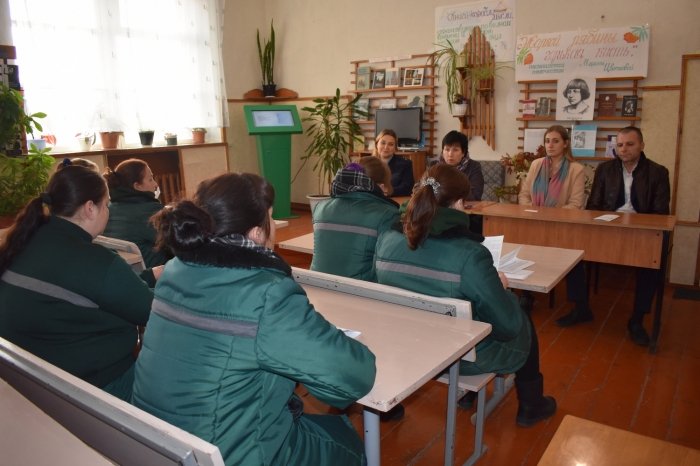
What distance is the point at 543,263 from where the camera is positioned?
2.88 metres

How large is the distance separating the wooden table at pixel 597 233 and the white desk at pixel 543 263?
620 mm

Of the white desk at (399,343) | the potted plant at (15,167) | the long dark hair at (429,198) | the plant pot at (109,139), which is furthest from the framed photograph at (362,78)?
the white desk at (399,343)

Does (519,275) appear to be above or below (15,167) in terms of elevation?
below

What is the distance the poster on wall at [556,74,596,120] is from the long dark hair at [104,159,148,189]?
3.97 meters

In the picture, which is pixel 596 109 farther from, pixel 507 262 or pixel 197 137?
pixel 197 137

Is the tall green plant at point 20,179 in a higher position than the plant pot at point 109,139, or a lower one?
lower

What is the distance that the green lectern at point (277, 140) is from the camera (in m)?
7.35

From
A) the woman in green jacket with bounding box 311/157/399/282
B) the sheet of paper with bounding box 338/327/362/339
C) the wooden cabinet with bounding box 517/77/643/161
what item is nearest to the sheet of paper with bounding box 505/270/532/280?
the woman in green jacket with bounding box 311/157/399/282

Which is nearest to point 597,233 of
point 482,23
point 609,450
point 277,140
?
point 609,450

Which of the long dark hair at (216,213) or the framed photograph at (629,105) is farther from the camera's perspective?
the framed photograph at (629,105)

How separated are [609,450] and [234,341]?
867 millimetres

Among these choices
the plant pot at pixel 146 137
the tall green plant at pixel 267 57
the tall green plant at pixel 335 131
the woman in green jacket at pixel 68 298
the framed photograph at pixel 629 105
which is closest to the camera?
the woman in green jacket at pixel 68 298

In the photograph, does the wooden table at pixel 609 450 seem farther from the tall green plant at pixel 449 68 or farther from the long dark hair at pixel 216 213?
the tall green plant at pixel 449 68

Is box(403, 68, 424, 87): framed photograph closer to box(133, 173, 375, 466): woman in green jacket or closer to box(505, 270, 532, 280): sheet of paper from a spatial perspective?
box(505, 270, 532, 280): sheet of paper
